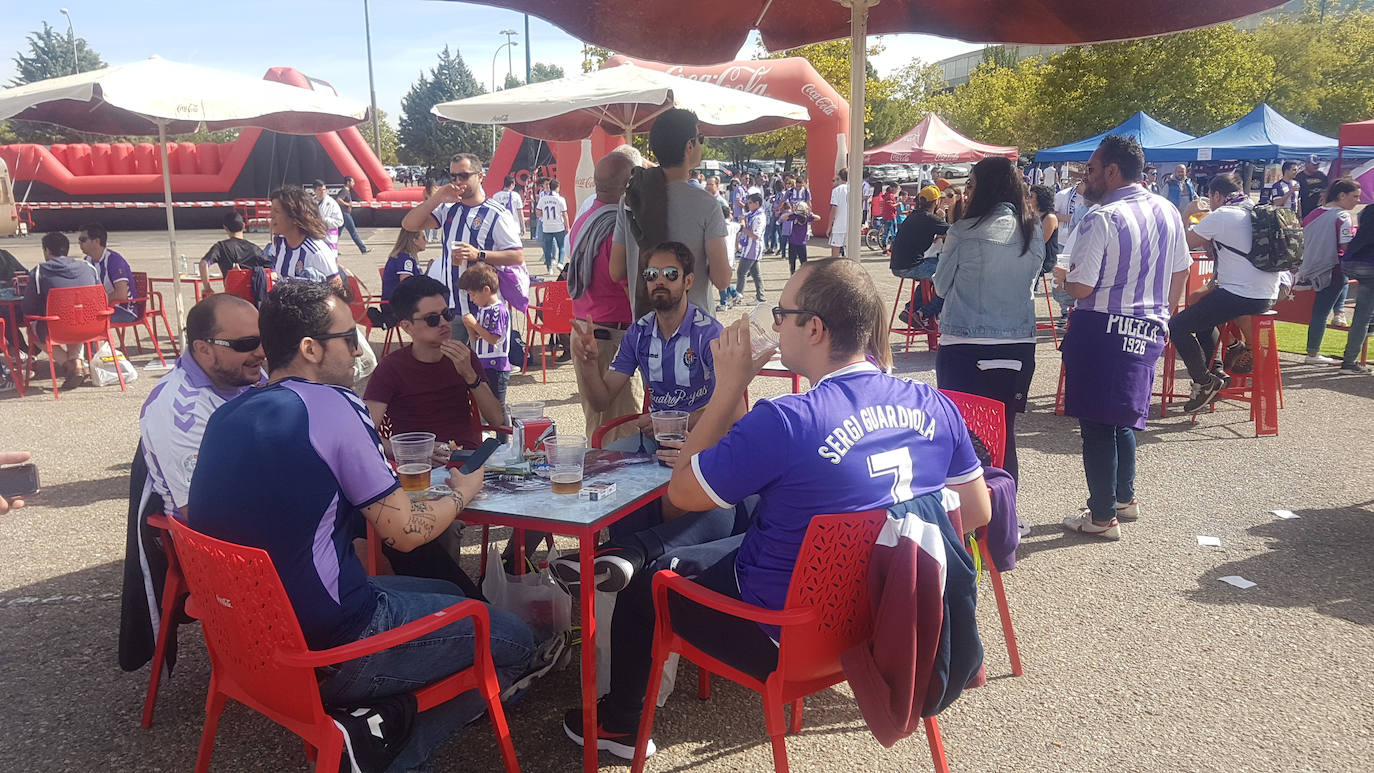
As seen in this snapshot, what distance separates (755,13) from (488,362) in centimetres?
255

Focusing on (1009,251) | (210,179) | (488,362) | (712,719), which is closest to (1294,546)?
(1009,251)

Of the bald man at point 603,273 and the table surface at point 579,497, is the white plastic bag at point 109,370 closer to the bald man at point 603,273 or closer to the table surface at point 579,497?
the bald man at point 603,273

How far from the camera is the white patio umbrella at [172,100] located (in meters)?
7.24

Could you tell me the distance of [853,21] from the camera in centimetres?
407

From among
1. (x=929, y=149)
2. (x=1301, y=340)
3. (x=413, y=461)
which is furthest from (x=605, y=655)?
(x=929, y=149)

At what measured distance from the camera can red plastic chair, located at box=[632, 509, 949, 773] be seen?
225 cm

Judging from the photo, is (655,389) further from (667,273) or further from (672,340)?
(667,273)

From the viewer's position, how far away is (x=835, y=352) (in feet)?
7.91

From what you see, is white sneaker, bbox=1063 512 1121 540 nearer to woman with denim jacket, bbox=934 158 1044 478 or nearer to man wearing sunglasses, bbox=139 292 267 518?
woman with denim jacket, bbox=934 158 1044 478

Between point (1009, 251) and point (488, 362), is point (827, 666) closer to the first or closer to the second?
point (1009, 251)

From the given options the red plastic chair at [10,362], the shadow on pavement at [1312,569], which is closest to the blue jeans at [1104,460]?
the shadow on pavement at [1312,569]

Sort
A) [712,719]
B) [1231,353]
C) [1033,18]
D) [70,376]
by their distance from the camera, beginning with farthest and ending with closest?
[70,376]
[1231,353]
[1033,18]
[712,719]

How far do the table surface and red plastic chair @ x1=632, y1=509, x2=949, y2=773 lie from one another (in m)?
0.35

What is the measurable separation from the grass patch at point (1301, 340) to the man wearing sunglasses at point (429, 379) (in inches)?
357
